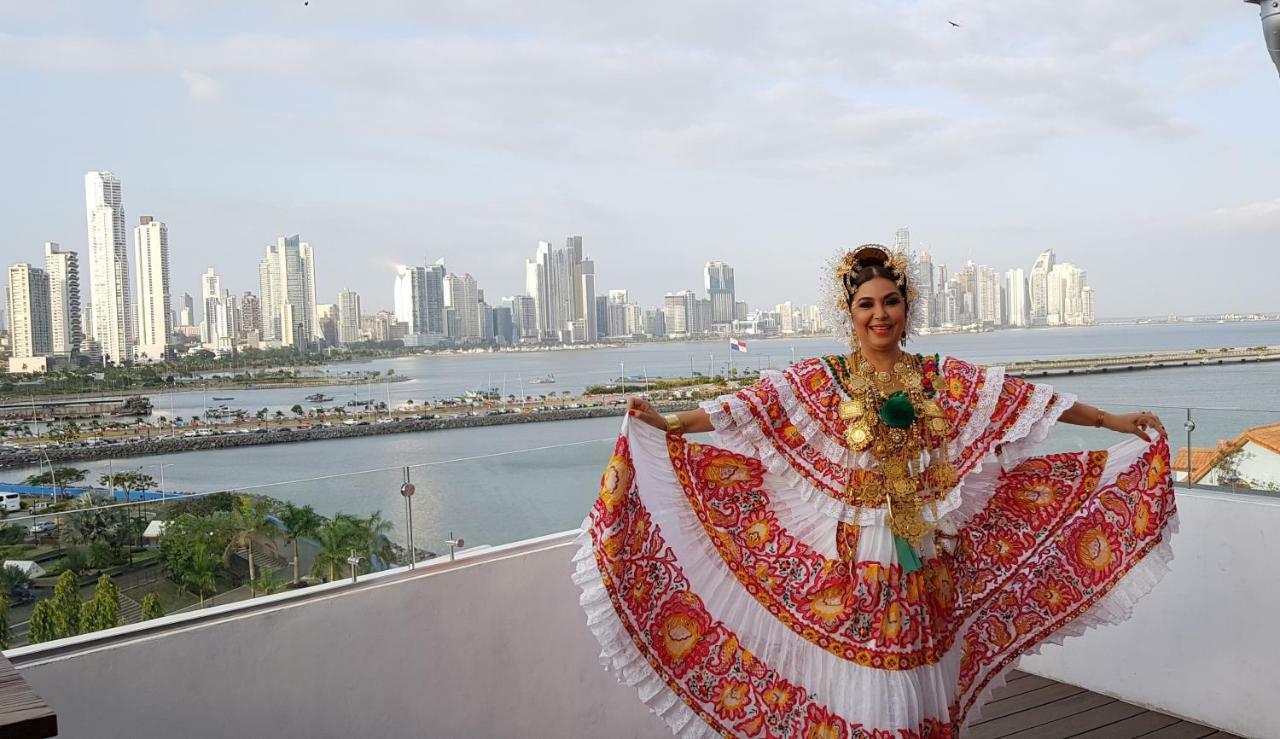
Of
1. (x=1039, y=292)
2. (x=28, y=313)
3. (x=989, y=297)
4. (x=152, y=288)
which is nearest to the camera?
(x=989, y=297)

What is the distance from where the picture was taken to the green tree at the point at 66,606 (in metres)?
1.94

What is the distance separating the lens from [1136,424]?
2.22 m

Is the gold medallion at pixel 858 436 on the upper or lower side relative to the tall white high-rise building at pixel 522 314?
lower

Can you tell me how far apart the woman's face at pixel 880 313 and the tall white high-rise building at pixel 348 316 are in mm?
80595

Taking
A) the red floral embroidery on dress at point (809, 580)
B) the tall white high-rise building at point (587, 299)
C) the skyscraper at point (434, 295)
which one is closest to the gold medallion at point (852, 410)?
the red floral embroidery on dress at point (809, 580)

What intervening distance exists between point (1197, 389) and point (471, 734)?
1327cm

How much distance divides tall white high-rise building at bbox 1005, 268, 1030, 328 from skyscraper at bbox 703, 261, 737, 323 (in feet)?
85.1

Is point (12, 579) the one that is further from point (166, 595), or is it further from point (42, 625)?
point (166, 595)

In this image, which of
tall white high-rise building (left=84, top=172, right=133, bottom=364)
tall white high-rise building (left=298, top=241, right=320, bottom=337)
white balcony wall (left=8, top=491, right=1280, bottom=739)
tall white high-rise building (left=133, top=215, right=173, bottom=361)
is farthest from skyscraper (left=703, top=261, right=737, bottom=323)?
white balcony wall (left=8, top=491, right=1280, bottom=739)

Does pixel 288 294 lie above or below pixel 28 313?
above

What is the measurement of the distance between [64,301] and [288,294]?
633 inches

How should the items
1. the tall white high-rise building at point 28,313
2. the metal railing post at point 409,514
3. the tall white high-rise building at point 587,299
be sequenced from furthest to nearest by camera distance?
the tall white high-rise building at point 587,299 → the tall white high-rise building at point 28,313 → the metal railing post at point 409,514

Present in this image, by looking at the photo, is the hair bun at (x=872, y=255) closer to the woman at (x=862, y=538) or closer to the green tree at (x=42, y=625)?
Result: the woman at (x=862, y=538)

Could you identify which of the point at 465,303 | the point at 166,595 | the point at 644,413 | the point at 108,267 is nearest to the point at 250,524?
the point at 166,595
